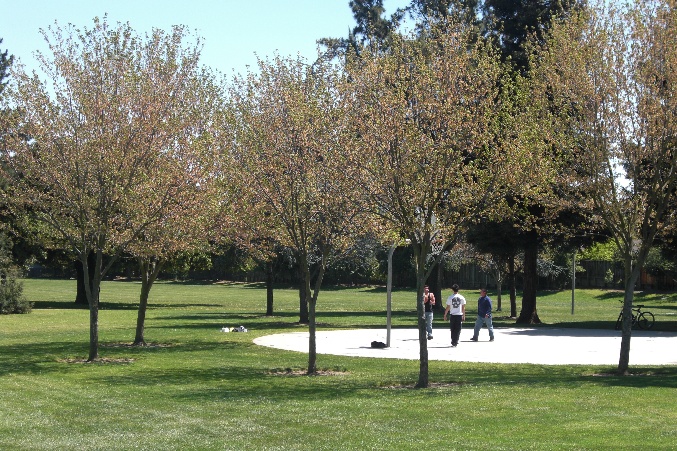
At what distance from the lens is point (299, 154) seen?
59.9 feet

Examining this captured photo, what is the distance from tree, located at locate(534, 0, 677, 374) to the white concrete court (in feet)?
15.9

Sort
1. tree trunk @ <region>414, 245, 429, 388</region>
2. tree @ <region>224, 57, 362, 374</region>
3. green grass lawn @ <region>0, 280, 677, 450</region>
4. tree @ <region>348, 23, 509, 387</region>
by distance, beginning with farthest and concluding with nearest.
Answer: tree @ <region>224, 57, 362, 374</region>
tree trunk @ <region>414, 245, 429, 388</region>
tree @ <region>348, 23, 509, 387</region>
green grass lawn @ <region>0, 280, 677, 450</region>

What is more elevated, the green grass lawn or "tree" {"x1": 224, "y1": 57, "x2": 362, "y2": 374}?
"tree" {"x1": 224, "y1": 57, "x2": 362, "y2": 374}

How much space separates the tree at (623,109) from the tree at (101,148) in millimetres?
8816

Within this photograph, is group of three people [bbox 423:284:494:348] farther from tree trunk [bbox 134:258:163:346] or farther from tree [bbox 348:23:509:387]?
tree [bbox 348:23:509:387]

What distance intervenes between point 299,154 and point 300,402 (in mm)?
5493

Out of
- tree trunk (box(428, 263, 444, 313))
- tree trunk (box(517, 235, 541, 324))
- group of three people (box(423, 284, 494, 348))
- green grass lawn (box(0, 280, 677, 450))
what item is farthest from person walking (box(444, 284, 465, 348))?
tree trunk (box(428, 263, 444, 313))

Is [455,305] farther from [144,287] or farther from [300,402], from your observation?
[300,402]

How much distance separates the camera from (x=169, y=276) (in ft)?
372

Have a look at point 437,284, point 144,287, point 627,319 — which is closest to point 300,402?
point 627,319

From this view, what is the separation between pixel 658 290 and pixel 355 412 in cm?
6266

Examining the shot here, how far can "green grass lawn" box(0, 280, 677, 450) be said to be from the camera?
37.3 feet

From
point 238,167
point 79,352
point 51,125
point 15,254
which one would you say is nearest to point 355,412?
point 238,167

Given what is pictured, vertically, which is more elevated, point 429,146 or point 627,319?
point 429,146
